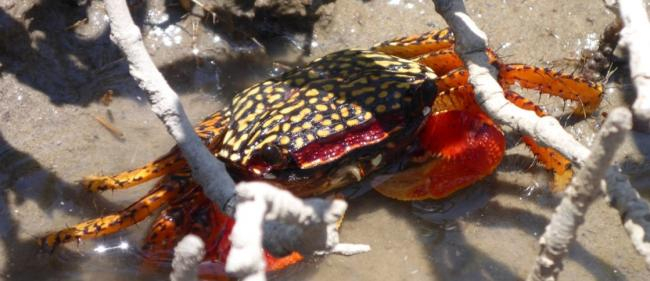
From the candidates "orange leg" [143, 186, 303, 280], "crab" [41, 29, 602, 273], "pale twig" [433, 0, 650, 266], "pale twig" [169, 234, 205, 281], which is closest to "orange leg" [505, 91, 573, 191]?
"crab" [41, 29, 602, 273]

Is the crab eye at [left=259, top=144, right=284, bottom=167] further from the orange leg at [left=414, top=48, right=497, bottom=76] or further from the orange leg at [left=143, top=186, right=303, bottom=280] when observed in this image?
the orange leg at [left=414, top=48, right=497, bottom=76]

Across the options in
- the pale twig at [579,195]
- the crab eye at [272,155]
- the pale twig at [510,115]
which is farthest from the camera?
the crab eye at [272,155]

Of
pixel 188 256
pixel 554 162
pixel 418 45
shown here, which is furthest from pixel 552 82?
pixel 188 256

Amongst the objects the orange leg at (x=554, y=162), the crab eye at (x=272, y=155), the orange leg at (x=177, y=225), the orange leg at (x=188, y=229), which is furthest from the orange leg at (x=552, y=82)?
the orange leg at (x=177, y=225)

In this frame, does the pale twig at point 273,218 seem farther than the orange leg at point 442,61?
No

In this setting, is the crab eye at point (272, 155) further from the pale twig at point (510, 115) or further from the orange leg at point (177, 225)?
the pale twig at point (510, 115)

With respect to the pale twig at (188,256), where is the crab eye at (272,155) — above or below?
below
